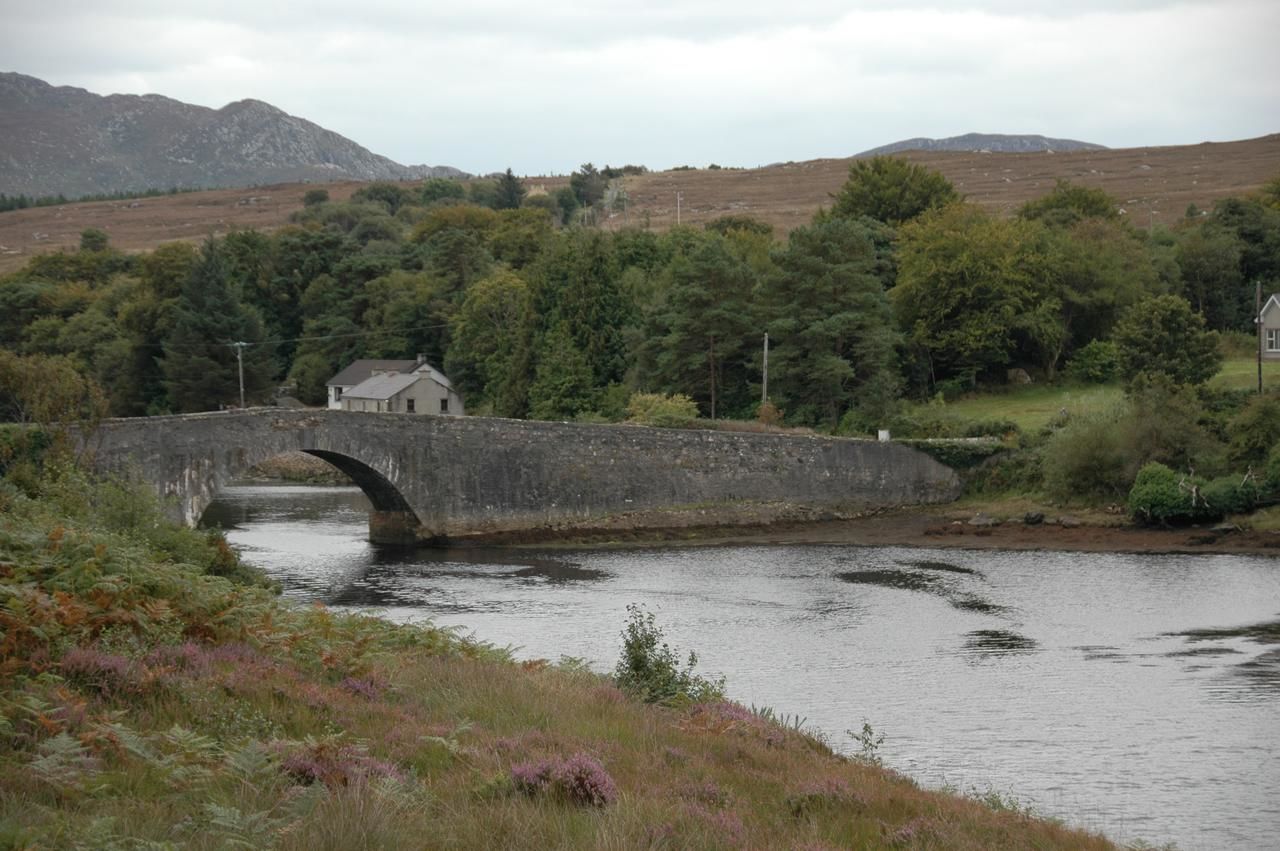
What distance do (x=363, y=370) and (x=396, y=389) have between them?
6442 mm

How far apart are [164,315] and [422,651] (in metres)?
54.9

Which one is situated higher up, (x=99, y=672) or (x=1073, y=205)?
(x=1073, y=205)

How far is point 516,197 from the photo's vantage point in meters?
112

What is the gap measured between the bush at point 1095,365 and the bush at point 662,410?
13915 millimetres

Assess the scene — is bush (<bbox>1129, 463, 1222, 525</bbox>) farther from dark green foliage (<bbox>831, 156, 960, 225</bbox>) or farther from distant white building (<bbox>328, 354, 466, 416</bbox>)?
distant white building (<bbox>328, 354, 466, 416</bbox>)

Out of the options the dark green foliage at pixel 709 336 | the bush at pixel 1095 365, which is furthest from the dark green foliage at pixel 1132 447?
the dark green foliage at pixel 709 336

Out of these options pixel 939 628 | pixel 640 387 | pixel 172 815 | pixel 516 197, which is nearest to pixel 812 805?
pixel 172 815

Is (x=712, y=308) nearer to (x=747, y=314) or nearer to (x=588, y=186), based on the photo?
(x=747, y=314)

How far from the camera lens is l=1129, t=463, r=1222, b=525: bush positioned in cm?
3525

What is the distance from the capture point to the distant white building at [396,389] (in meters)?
59.8

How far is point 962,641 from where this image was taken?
24.4 metres

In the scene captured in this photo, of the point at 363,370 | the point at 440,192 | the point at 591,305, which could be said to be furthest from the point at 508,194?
the point at 591,305

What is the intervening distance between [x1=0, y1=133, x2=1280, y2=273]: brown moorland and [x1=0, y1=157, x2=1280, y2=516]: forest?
2314cm

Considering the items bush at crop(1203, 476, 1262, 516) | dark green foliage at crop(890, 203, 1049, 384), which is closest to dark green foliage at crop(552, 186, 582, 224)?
dark green foliage at crop(890, 203, 1049, 384)
